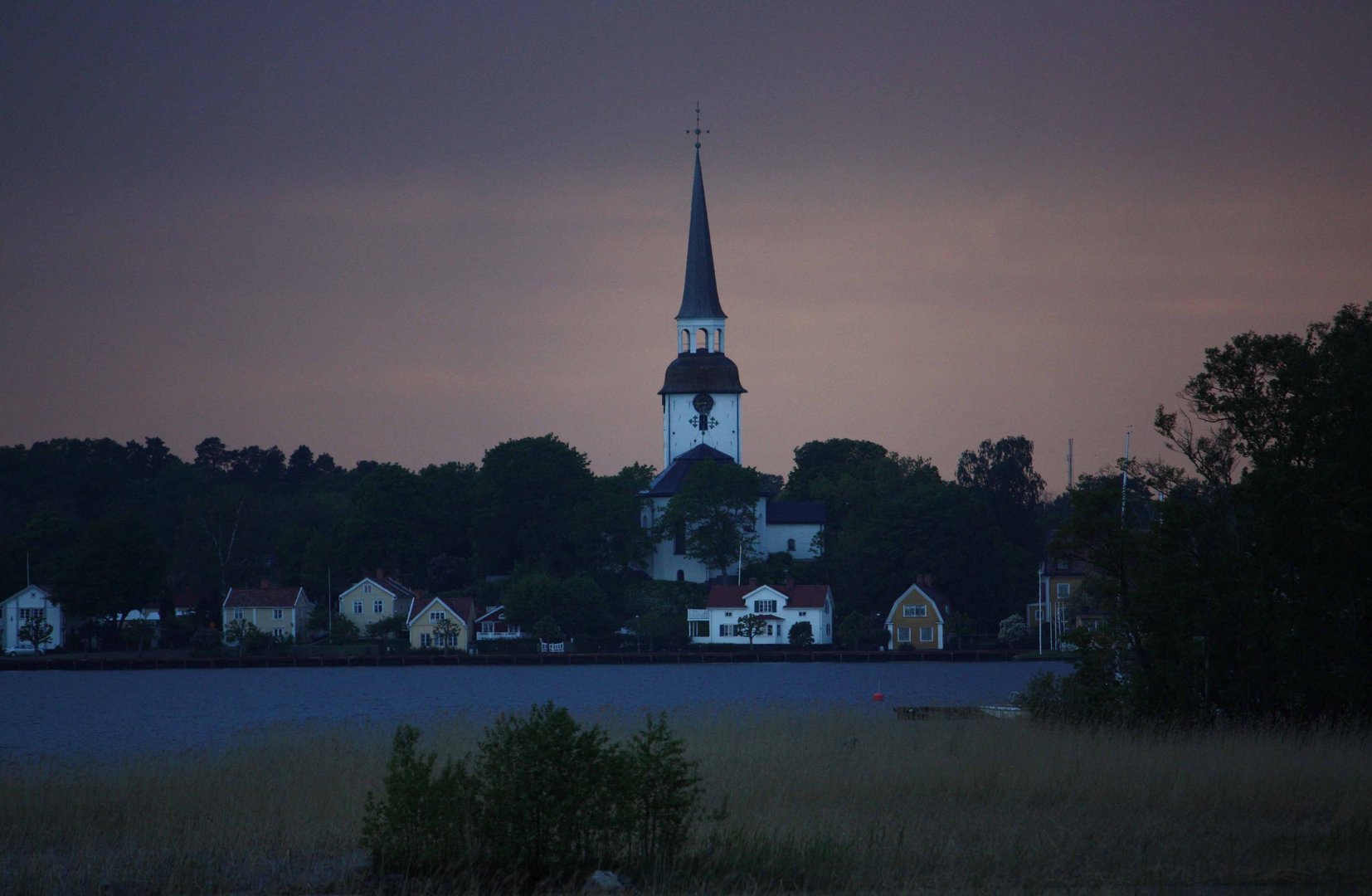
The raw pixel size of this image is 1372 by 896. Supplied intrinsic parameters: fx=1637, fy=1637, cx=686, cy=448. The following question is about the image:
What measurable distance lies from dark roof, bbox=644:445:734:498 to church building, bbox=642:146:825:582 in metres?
0.06

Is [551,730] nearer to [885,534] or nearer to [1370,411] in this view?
[1370,411]

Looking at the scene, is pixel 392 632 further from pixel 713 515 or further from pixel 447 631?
pixel 713 515

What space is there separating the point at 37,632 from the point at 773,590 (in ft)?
135

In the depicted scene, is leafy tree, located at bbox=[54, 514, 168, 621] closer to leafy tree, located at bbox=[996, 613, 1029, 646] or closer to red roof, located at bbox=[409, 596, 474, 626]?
red roof, located at bbox=[409, 596, 474, 626]

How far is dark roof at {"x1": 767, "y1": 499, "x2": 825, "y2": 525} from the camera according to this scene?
111 meters

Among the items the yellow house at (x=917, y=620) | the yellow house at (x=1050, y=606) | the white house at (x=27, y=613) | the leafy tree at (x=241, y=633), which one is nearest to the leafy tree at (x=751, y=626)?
the yellow house at (x=917, y=620)

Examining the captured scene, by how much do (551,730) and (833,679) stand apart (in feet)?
187

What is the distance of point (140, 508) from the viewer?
14212cm

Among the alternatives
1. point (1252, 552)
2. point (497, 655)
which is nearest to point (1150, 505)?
point (1252, 552)

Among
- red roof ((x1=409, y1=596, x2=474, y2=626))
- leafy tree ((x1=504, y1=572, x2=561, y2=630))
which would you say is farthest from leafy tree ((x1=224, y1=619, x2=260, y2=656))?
leafy tree ((x1=504, y1=572, x2=561, y2=630))

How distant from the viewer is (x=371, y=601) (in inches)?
3890

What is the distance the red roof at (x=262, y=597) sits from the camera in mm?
98250

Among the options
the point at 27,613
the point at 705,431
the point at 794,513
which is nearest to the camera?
the point at 27,613

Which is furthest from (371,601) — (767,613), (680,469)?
(680,469)
